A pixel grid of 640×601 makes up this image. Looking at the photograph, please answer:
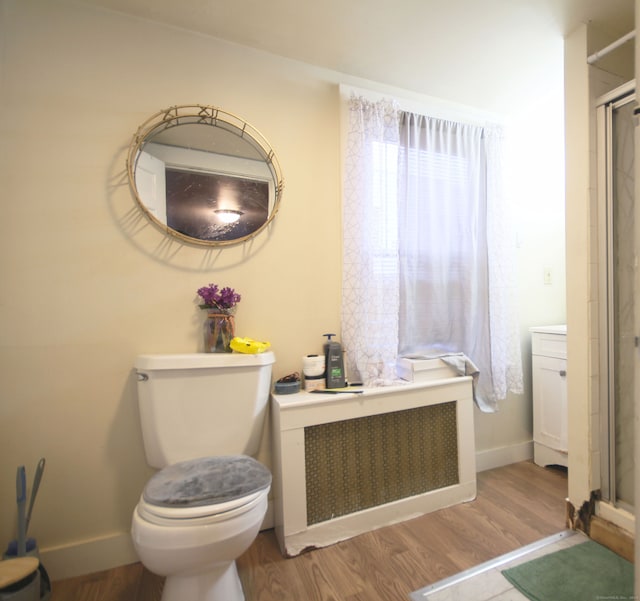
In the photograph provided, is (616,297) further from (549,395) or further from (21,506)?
(21,506)

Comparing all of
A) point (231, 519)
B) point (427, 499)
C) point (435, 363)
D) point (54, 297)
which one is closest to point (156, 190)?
point (54, 297)

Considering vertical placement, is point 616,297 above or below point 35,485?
above

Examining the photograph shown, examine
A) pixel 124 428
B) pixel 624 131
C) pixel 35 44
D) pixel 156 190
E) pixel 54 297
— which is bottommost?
pixel 124 428

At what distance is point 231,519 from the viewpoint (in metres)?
0.89

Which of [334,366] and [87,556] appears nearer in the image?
[87,556]

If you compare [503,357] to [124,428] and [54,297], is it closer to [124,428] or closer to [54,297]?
[124,428]

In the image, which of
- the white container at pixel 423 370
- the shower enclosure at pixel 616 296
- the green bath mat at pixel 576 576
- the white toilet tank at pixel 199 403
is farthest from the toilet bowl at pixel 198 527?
the shower enclosure at pixel 616 296

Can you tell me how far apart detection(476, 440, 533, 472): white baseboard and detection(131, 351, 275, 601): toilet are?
146 centimetres

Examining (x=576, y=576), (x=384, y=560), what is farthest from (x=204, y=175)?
(x=576, y=576)

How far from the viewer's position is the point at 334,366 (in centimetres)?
151

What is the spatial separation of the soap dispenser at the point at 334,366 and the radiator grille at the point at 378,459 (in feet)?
0.59

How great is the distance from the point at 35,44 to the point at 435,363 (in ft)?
7.22

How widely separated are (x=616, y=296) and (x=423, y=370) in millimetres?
897

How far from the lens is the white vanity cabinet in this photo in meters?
1.86
